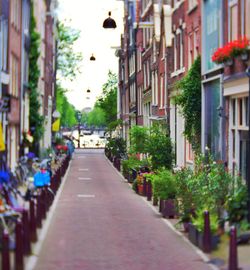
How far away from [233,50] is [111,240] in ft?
20.5

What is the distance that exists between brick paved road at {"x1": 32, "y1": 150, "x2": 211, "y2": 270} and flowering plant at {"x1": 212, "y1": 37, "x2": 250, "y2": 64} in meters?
4.65

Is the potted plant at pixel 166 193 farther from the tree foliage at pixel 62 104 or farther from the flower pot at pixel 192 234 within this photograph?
the tree foliage at pixel 62 104

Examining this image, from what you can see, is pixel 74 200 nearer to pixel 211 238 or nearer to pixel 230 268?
pixel 211 238

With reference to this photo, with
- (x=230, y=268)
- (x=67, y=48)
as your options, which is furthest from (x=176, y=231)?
(x=67, y=48)

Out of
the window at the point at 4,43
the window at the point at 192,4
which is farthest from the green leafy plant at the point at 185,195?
the window at the point at 4,43

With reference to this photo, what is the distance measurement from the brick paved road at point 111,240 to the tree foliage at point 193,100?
321 cm

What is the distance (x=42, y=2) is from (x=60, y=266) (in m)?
41.6

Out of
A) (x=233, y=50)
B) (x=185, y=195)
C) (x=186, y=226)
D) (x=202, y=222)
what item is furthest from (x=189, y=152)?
(x=202, y=222)

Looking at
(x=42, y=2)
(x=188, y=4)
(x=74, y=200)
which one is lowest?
(x=74, y=200)

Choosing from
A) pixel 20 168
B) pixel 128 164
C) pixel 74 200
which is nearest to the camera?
pixel 74 200

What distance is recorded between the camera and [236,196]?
15.7m

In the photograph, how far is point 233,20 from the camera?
2144 centimetres

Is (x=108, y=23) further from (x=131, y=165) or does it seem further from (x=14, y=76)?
(x=131, y=165)

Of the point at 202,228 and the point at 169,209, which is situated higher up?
the point at 202,228
